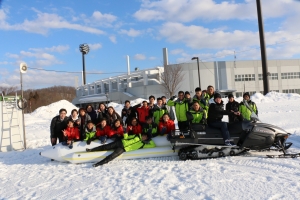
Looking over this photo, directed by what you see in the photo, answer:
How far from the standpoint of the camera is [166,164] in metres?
5.60

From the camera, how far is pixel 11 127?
359 inches

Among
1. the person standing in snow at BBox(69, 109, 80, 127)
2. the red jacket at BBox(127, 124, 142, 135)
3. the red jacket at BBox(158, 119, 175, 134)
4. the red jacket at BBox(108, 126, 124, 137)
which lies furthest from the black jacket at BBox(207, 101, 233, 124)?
the person standing in snow at BBox(69, 109, 80, 127)

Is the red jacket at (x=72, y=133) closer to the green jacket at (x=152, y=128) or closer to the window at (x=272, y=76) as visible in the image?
the green jacket at (x=152, y=128)

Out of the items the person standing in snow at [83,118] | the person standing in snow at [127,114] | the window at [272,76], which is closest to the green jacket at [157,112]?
the person standing in snow at [127,114]

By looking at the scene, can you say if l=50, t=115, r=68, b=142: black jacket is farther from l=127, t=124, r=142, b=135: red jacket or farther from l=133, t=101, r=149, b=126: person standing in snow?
l=133, t=101, r=149, b=126: person standing in snow

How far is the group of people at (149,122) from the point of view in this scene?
606 centimetres

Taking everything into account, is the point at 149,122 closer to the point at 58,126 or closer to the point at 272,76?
the point at 58,126

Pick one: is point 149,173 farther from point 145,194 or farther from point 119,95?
point 119,95

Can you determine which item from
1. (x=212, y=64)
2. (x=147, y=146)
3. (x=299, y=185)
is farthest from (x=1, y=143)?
(x=212, y=64)

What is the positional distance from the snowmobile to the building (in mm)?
29727

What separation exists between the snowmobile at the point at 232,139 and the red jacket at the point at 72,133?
247cm

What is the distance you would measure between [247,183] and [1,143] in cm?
807

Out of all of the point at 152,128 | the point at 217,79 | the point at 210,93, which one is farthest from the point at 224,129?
the point at 217,79

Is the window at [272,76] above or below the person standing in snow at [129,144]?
above
